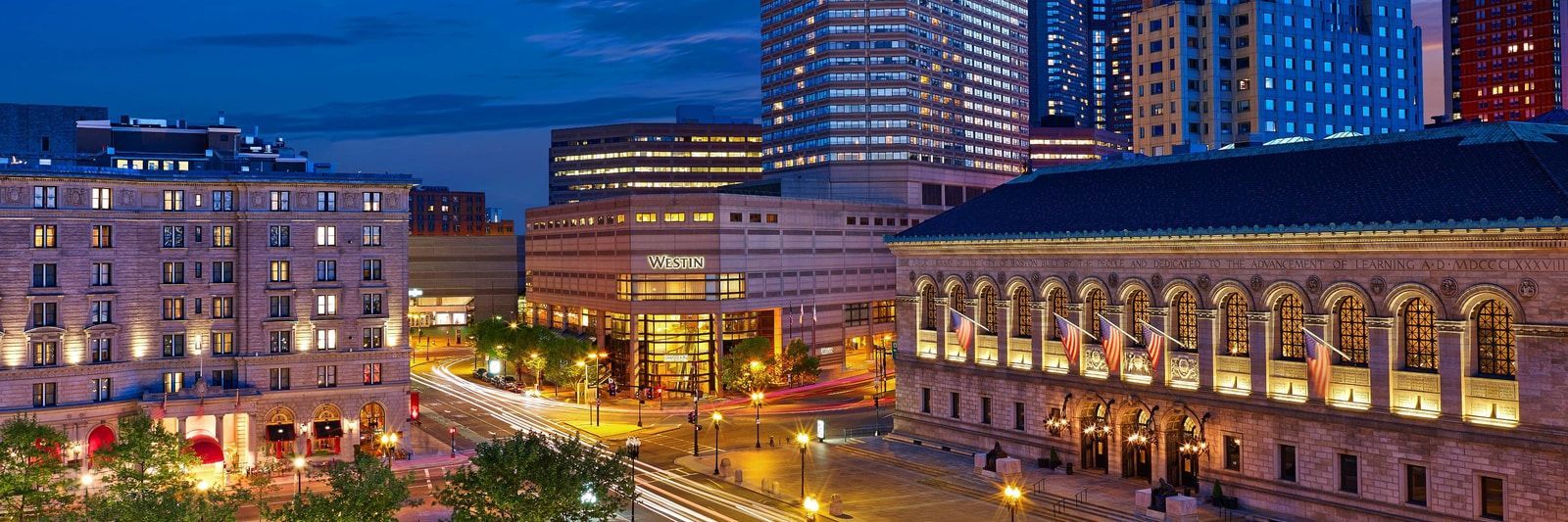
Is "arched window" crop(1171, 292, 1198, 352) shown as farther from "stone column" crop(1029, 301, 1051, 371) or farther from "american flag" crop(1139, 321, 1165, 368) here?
"stone column" crop(1029, 301, 1051, 371)

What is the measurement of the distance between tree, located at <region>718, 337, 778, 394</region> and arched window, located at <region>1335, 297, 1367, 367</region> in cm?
6310

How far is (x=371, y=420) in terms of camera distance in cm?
8519

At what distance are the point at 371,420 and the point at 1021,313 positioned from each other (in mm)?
44548

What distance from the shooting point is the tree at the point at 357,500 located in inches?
1730

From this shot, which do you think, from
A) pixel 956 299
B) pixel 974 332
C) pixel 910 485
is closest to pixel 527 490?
pixel 910 485

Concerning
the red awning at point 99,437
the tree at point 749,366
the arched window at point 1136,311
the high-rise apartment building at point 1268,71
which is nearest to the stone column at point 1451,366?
the arched window at point 1136,311

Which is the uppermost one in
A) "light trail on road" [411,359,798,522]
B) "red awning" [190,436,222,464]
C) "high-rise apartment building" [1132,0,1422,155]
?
"high-rise apartment building" [1132,0,1422,155]

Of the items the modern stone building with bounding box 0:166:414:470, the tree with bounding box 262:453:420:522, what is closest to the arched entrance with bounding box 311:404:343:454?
the modern stone building with bounding box 0:166:414:470

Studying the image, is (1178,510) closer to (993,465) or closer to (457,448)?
(993,465)

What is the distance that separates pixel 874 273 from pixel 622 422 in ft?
174

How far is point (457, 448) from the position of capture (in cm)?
8762

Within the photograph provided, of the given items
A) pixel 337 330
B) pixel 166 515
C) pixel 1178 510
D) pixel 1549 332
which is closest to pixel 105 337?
pixel 337 330

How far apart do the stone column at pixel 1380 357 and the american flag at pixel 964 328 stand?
86.8ft

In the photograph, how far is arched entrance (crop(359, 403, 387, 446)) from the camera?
84.8 m
